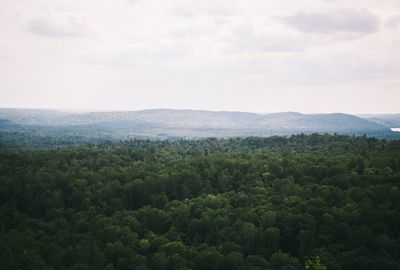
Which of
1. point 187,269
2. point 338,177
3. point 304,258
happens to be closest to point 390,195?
point 338,177

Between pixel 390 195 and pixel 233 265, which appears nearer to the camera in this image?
pixel 233 265

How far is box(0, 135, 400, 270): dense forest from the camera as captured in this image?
65188mm

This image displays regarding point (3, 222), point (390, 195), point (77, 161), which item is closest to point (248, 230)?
point (390, 195)

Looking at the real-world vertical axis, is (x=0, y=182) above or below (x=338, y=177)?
below

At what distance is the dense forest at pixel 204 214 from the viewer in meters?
65.2

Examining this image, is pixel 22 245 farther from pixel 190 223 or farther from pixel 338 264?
pixel 338 264

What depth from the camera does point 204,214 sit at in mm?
83188

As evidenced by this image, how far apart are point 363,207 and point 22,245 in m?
56.3

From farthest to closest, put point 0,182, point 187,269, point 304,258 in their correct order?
point 0,182
point 304,258
point 187,269

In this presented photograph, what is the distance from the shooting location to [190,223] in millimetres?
81188

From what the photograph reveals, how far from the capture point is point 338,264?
62.3 m

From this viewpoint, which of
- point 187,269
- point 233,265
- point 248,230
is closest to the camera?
point 187,269

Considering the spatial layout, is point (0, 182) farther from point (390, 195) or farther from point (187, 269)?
point (390, 195)

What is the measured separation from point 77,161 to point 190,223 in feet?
→ 193
